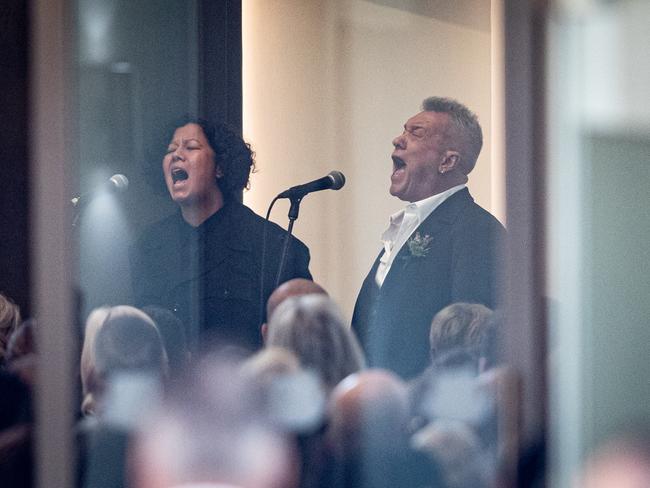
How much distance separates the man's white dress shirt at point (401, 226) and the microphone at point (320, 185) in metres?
0.17

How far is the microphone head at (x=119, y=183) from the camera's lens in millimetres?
2801

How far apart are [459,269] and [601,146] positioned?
1.90 ft

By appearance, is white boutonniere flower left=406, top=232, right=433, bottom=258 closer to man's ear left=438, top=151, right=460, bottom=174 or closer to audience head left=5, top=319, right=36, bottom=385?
man's ear left=438, top=151, right=460, bottom=174

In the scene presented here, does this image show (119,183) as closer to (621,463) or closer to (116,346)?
(116,346)

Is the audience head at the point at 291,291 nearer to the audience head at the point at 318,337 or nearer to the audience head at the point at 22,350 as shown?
the audience head at the point at 318,337

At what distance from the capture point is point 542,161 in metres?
2.15

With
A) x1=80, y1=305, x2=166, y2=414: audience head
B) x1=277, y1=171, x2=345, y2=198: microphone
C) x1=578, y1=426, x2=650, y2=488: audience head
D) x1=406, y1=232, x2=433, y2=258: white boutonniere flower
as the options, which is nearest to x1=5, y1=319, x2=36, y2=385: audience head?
x1=80, y1=305, x2=166, y2=414: audience head

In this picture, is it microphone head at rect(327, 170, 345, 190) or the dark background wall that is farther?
microphone head at rect(327, 170, 345, 190)

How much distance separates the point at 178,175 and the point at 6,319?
643mm

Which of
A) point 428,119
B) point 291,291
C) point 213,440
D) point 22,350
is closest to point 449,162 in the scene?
point 428,119

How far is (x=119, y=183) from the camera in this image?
9.22 feet

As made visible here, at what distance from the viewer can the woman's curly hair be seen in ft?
8.97

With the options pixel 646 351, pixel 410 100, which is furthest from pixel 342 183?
pixel 646 351

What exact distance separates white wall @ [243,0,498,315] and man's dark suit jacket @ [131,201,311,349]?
3.4 inches
